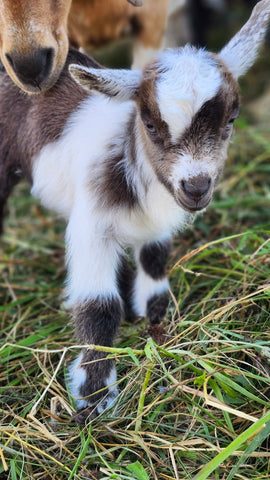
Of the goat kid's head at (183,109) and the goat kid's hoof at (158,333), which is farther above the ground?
the goat kid's head at (183,109)

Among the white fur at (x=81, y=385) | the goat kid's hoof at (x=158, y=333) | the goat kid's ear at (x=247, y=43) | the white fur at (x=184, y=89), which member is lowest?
the white fur at (x=81, y=385)

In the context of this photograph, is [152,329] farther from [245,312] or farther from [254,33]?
[254,33]

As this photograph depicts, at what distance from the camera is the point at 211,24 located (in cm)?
808

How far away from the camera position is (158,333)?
3.26 m

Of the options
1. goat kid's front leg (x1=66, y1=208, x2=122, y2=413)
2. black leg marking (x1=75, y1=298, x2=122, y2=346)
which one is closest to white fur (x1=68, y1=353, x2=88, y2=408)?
goat kid's front leg (x1=66, y1=208, x2=122, y2=413)

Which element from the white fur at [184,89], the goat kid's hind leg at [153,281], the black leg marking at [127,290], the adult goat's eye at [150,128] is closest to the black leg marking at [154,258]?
the goat kid's hind leg at [153,281]

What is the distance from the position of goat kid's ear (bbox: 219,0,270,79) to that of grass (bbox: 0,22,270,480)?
86cm

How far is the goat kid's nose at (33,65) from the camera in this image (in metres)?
3.04

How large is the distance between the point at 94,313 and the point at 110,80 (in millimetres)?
1096

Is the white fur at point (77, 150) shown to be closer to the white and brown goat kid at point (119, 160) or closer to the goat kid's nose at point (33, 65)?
the white and brown goat kid at point (119, 160)

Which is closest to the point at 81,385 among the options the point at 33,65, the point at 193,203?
the point at 193,203

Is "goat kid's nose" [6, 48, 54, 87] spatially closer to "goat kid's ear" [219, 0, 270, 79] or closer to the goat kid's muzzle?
"goat kid's ear" [219, 0, 270, 79]

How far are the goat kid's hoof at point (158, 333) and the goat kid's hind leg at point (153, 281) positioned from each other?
262 millimetres

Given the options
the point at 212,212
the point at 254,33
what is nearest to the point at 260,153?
the point at 212,212
